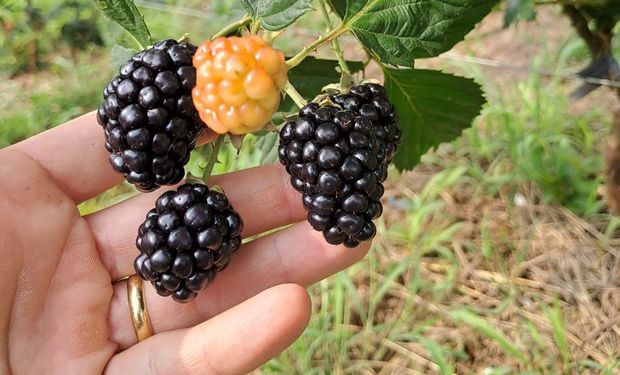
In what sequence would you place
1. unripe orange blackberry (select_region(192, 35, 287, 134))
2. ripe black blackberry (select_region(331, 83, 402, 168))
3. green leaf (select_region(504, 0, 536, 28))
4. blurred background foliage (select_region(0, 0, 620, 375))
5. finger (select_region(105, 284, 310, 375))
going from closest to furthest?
unripe orange blackberry (select_region(192, 35, 287, 134))
ripe black blackberry (select_region(331, 83, 402, 168))
finger (select_region(105, 284, 310, 375))
green leaf (select_region(504, 0, 536, 28))
blurred background foliage (select_region(0, 0, 620, 375))

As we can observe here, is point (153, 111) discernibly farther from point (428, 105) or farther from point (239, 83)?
point (428, 105)

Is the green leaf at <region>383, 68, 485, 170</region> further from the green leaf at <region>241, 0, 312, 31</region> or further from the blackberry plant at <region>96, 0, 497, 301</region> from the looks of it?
the green leaf at <region>241, 0, 312, 31</region>

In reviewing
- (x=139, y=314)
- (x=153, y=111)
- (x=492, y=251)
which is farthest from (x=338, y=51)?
(x=492, y=251)

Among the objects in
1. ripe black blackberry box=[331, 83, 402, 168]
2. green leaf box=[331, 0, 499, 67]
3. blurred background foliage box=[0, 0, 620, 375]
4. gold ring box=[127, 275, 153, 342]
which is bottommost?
blurred background foliage box=[0, 0, 620, 375]

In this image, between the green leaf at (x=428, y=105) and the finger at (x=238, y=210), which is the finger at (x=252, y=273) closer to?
the finger at (x=238, y=210)

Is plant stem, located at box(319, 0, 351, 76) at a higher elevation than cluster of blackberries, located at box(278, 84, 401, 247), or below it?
higher

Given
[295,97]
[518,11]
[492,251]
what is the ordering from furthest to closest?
[492,251]
[518,11]
[295,97]

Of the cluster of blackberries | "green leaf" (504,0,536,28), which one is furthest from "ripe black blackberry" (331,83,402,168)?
"green leaf" (504,0,536,28)

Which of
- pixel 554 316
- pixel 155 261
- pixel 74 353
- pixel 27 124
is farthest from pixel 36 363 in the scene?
pixel 27 124
